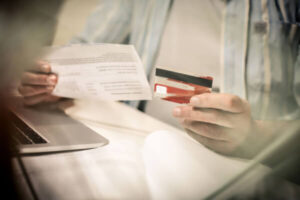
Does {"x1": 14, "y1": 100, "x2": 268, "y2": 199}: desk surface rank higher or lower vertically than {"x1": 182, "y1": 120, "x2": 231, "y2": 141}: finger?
lower

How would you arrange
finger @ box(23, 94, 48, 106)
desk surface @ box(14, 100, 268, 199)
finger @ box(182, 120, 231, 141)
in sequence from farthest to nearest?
1. finger @ box(23, 94, 48, 106)
2. finger @ box(182, 120, 231, 141)
3. desk surface @ box(14, 100, 268, 199)

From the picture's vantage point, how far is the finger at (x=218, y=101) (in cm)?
26

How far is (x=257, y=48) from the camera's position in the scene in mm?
347

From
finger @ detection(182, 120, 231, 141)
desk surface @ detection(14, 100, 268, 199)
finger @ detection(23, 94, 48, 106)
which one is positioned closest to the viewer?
desk surface @ detection(14, 100, 268, 199)

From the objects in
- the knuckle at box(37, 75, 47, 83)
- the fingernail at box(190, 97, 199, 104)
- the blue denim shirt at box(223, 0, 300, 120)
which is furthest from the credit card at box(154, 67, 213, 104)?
the knuckle at box(37, 75, 47, 83)

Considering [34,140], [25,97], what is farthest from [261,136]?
[25,97]

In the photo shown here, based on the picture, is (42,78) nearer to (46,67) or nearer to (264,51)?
(46,67)

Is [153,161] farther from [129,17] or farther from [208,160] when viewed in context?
[129,17]

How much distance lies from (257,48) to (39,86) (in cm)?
41

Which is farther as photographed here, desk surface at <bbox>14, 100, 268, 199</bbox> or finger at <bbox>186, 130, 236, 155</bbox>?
finger at <bbox>186, 130, 236, 155</bbox>

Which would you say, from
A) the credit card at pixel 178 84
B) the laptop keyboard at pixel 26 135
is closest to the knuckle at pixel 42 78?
the laptop keyboard at pixel 26 135

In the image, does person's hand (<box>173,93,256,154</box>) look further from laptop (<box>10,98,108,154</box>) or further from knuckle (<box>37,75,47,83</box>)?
knuckle (<box>37,75,47,83</box>)

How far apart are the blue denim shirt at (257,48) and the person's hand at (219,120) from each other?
79mm

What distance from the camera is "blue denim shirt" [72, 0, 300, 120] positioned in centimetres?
33
